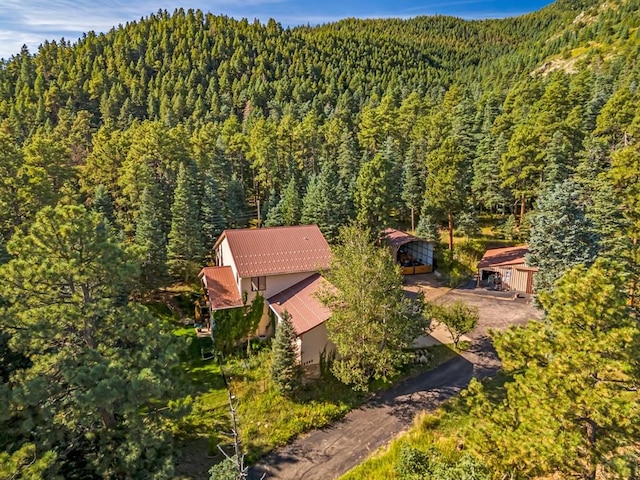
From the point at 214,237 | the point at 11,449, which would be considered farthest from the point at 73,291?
the point at 214,237

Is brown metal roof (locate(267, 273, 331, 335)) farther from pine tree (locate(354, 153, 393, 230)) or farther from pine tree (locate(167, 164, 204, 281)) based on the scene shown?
pine tree (locate(167, 164, 204, 281))

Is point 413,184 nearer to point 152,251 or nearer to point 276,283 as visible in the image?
point 276,283

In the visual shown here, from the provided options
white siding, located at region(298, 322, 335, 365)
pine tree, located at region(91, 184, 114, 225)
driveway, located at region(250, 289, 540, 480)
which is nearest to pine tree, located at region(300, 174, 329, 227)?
white siding, located at region(298, 322, 335, 365)

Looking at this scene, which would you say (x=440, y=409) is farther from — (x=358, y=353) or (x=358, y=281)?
(x=358, y=281)

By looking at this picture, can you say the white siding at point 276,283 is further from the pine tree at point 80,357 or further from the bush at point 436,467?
the bush at point 436,467

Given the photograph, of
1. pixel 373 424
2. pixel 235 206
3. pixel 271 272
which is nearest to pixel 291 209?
pixel 235 206

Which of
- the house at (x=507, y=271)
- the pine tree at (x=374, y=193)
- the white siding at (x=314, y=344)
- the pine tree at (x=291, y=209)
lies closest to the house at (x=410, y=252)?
the pine tree at (x=374, y=193)
